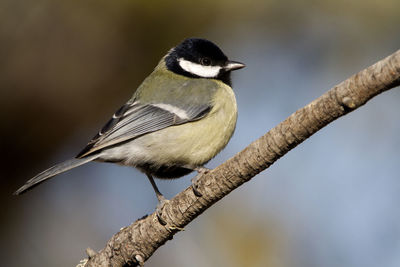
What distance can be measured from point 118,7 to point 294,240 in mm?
2911

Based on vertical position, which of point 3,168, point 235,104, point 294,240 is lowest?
point 294,240

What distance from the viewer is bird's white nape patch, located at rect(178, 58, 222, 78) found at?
4324 mm

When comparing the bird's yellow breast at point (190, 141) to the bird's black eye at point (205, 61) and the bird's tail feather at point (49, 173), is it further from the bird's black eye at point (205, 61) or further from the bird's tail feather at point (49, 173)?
the bird's black eye at point (205, 61)

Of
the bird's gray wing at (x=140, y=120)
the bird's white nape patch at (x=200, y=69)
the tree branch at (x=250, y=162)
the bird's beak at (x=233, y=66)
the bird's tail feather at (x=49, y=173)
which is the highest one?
the bird's white nape patch at (x=200, y=69)

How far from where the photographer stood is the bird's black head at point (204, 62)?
432 centimetres

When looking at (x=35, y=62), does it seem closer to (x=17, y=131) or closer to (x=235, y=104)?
(x=17, y=131)

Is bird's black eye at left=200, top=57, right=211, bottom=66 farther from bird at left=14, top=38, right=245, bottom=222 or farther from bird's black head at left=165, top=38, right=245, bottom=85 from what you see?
bird at left=14, top=38, right=245, bottom=222

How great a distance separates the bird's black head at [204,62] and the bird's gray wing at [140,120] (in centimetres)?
52

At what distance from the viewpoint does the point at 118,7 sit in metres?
5.48

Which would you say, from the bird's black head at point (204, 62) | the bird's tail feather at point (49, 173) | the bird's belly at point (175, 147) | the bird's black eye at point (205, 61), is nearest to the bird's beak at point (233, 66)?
the bird's black head at point (204, 62)

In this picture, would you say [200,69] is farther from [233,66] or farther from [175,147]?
[175,147]

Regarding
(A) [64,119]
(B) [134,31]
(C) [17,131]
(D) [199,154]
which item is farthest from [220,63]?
(C) [17,131]

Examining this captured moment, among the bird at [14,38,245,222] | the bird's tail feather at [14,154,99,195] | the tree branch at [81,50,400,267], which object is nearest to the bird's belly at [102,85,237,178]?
the bird at [14,38,245,222]

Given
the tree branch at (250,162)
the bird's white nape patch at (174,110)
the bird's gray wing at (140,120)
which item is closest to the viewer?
the tree branch at (250,162)
